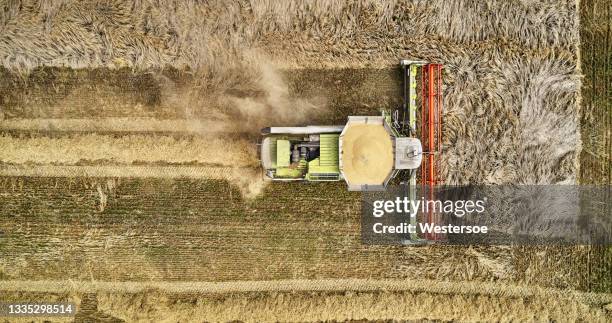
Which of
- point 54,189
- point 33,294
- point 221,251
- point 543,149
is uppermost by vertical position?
point 543,149

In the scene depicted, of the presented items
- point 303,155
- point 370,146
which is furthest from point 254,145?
point 370,146

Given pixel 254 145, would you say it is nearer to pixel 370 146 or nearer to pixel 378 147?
pixel 370 146

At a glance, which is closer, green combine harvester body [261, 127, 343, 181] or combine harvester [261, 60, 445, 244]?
combine harvester [261, 60, 445, 244]

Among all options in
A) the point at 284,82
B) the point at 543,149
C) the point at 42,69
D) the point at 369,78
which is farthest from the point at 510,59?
the point at 42,69

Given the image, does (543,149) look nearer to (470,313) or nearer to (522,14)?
(522,14)

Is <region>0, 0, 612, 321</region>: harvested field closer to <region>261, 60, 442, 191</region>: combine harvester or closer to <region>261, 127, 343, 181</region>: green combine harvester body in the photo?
<region>261, 60, 442, 191</region>: combine harvester

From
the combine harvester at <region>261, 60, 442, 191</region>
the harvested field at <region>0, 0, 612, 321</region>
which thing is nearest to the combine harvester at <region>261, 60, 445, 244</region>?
the combine harvester at <region>261, 60, 442, 191</region>

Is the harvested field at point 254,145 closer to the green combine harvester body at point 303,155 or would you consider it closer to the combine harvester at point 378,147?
the combine harvester at point 378,147

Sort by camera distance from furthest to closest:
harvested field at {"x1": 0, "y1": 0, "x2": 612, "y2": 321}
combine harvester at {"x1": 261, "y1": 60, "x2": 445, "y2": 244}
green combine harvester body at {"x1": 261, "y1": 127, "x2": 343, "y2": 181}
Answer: harvested field at {"x1": 0, "y1": 0, "x2": 612, "y2": 321} → green combine harvester body at {"x1": 261, "y1": 127, "x2": 343, "y2": 181} → combine harvester at {"x1": 261, "y1": 60, "x2": 445, "y2": 244}
